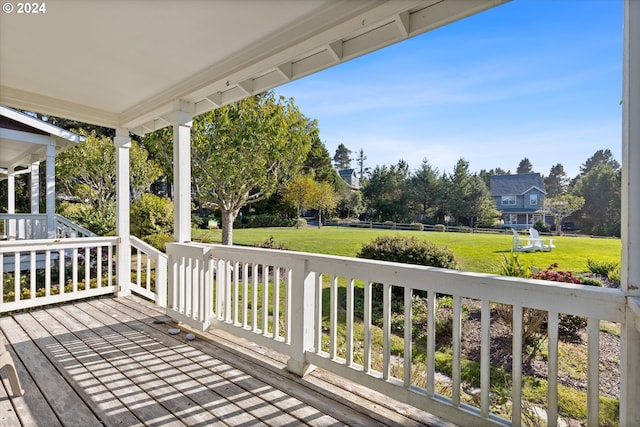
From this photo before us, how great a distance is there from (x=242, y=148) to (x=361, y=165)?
29.6ft

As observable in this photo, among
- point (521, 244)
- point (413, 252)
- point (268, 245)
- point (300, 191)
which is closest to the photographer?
point (521, 244)

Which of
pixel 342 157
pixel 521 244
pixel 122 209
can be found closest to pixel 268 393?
pixel 122 209

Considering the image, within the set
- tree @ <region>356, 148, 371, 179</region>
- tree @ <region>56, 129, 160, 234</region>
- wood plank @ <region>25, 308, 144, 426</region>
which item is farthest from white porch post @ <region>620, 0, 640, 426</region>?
tree @ <region>356, 148, 371, 179</region>

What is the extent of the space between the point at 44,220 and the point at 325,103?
30.4 ft

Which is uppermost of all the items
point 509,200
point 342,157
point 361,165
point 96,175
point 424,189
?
point 342,157

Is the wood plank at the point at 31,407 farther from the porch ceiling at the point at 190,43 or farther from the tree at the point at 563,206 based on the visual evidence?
the tree at the point at 563,206

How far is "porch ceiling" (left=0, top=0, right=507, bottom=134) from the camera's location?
6.48 ft

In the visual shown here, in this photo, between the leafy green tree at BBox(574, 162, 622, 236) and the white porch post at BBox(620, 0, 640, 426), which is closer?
the white porch post at BBox(620, 0, 640, 426)

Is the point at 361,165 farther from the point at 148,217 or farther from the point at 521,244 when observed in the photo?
the point at 521,244

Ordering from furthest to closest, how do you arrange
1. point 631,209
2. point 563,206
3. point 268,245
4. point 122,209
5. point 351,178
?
point 351,178
point 268,245
point 122,209
point 563,206
point 631,209

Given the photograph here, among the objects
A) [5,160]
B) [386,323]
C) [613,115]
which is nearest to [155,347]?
[386,323]

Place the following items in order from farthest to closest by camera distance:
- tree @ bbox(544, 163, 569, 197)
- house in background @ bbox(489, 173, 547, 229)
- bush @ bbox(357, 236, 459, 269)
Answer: bush @ bbox(357, 236, 459, 269) → house in background @ bbox(489, 173, 547, 229) → tree @ bbox(544, 163, 569, 197)

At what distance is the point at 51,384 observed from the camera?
7.32ft

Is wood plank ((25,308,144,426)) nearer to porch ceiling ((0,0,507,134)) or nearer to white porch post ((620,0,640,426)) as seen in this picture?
white porch post ((620,0,640,426))
